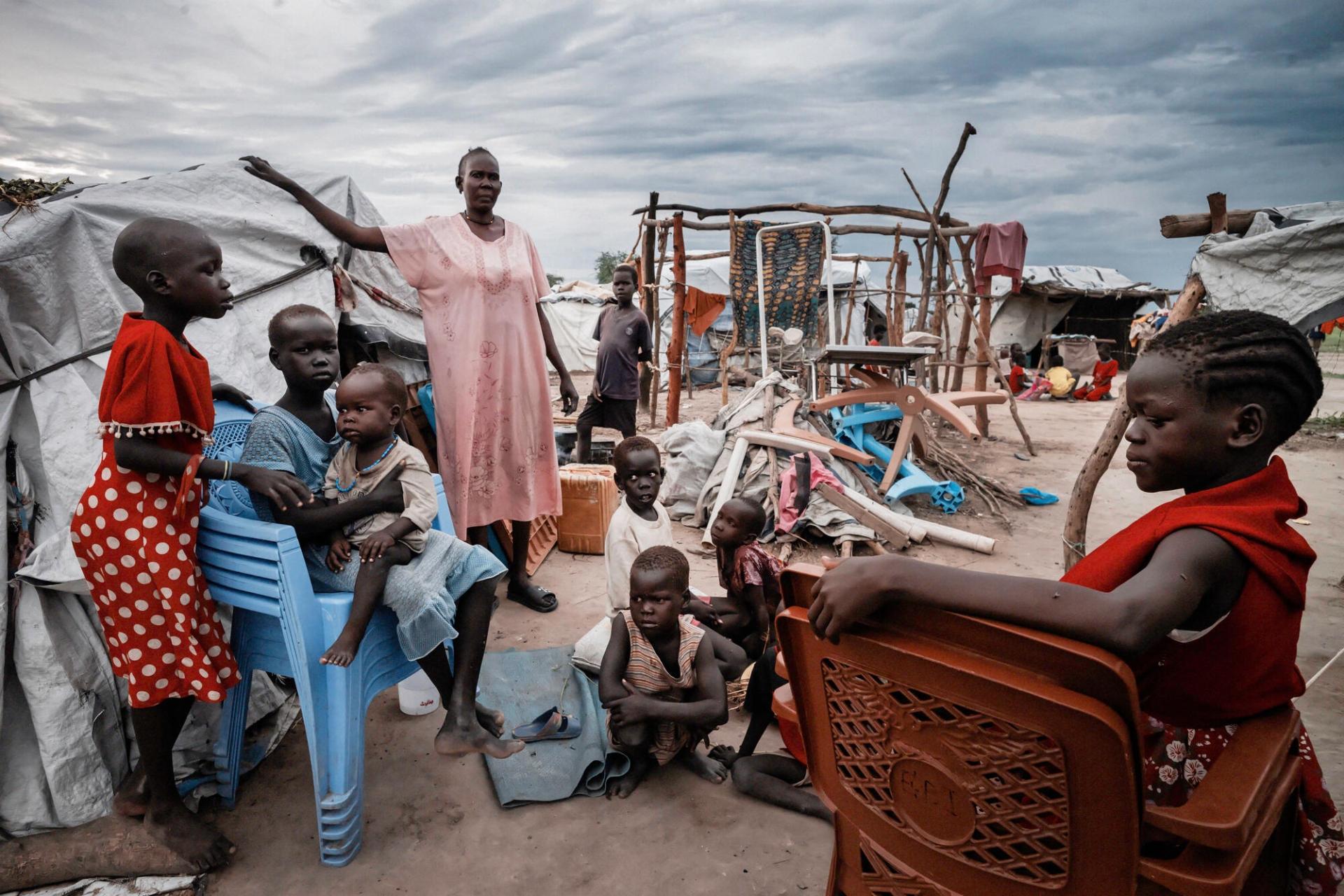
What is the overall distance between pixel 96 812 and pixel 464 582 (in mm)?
1280

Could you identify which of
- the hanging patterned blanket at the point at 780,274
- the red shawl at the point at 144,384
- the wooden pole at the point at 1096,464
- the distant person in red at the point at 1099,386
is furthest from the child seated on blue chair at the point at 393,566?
the distant person in red at the point at 1099,386

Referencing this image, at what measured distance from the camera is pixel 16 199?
2.39 meters

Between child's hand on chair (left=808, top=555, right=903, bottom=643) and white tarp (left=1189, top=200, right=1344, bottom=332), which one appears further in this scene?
white tarp (left=1189, top=200, right=1344, bottom=332)

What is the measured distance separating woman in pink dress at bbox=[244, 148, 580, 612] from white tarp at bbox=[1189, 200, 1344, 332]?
3.24 metres

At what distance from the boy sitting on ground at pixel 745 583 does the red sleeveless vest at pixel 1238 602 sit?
1718 mm

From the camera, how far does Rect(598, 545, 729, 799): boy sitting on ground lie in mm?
2271

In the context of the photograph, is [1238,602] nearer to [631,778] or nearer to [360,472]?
[631,778]

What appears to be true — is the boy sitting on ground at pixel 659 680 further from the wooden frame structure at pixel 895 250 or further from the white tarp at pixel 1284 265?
the wooden frame structure at pixel 895 250

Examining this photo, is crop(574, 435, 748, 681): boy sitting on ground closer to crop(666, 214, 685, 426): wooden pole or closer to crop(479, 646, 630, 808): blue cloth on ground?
crop(479, 646, 630, 808): blue cloth on ground

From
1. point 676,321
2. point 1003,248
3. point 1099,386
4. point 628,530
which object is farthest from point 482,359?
point 1099,386

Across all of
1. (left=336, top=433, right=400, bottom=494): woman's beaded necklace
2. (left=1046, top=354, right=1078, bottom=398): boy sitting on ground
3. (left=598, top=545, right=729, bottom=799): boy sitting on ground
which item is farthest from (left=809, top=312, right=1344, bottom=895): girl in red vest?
(left=1046, top=354, right=1078, bottom=398): boy sitting on ground

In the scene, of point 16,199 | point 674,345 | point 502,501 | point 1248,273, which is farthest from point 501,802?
point 674,345

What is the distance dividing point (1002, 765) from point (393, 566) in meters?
1.69

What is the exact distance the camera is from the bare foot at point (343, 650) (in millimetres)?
1878
